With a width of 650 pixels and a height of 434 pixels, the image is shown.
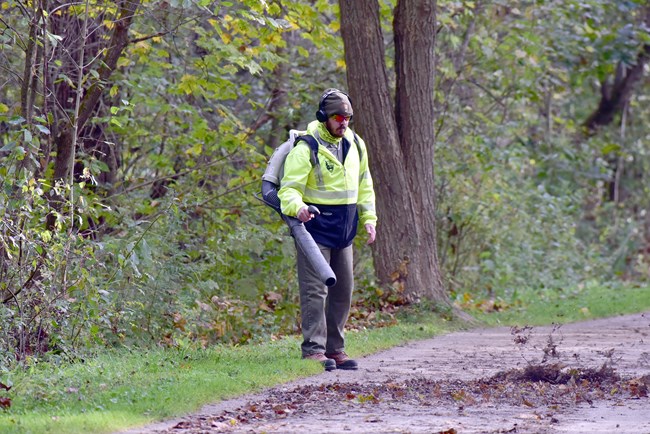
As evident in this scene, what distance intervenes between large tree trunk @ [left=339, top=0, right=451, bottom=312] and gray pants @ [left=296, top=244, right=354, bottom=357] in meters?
4.22

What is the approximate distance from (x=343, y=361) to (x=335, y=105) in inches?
85.8

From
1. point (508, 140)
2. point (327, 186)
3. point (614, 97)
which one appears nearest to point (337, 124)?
point (327, 186)

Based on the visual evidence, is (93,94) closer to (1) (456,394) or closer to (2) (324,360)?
(2) (324,360)

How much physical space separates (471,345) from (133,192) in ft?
17.2

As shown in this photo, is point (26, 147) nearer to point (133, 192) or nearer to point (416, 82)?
point (133, 192)

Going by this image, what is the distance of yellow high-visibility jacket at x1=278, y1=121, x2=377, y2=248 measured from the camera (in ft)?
30.1

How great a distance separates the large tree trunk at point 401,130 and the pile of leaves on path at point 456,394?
512 centimetres

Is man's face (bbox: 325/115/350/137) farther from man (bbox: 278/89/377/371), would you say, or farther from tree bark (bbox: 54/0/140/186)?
tree bark (bbox: 54/0/140/186)

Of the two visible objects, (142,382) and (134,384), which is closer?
(134,384)

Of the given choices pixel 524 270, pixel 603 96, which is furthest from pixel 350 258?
pixel 603 96

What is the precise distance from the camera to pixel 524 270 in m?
20.6

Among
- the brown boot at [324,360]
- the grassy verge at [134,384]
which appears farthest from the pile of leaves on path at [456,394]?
the brown boot at [324,360]

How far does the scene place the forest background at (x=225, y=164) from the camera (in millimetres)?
9789

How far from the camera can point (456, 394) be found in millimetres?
8031
